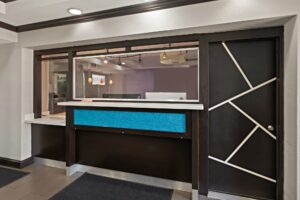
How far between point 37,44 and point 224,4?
3103mm

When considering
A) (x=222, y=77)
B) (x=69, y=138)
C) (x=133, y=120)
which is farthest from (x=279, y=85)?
(x=69, y=138)

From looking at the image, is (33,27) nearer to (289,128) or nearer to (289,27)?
(289,27)

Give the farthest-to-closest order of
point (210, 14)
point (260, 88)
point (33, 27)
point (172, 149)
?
point (33, 27), point (172, 149), point (260, 88), point (210, 14)

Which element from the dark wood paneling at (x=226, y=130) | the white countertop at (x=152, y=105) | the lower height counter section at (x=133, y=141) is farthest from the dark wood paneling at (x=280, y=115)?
the lower height counter section at (x=133, y=141)

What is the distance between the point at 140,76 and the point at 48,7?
1642mm

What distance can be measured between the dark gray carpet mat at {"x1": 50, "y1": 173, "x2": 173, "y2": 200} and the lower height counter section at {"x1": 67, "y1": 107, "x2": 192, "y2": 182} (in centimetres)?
21

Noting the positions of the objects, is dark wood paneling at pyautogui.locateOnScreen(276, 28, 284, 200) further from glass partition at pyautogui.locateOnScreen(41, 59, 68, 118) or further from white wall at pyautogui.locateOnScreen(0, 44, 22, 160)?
white wall at pyautogui.locateOnScreen(0, 44, 22, 160)

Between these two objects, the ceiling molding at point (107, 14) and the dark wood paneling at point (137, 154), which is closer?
the ceiling molding at point (107, 14)

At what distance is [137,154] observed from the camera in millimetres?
2822

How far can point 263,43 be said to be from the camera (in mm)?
2277

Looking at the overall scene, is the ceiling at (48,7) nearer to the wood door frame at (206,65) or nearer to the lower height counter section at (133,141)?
the wood door frame at (206,65)

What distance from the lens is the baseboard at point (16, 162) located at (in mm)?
3296

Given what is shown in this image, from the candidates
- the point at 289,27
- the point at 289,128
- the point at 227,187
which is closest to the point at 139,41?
the point at 289,27

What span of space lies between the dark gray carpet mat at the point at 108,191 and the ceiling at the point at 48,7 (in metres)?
2.64
